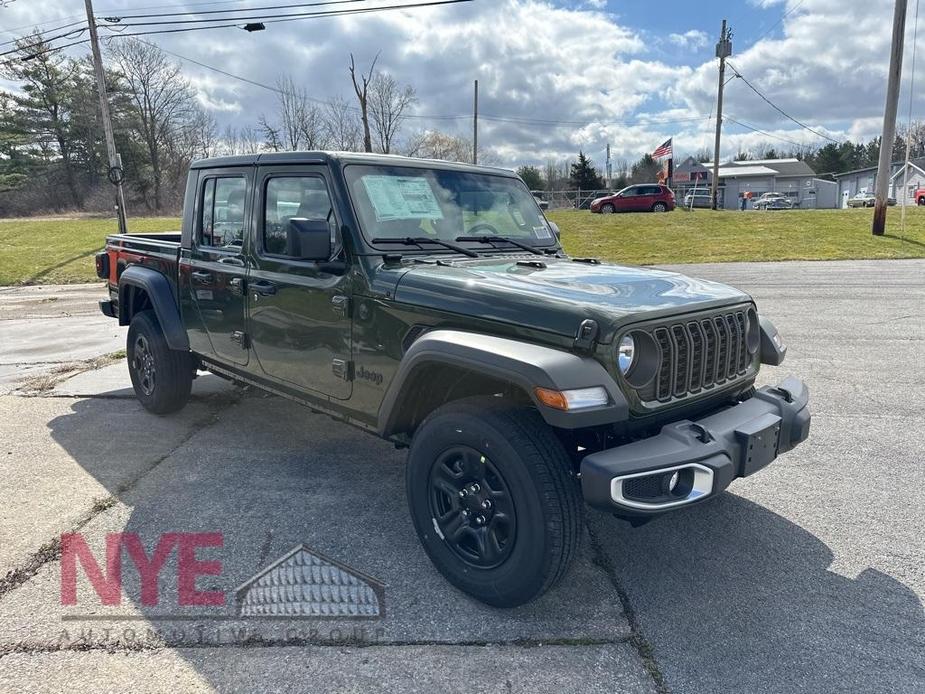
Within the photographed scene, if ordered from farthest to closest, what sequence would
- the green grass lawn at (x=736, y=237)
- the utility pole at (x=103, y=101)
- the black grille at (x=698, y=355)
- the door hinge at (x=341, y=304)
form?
the green grass lawn at (x=736, y=237) → the utility pole at (x=103, y=101) → the door hinge at (x=341, y=304) → the black grille at (x=698, y=355)

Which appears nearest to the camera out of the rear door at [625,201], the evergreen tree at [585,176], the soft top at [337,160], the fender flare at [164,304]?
the soft top at [337,160]

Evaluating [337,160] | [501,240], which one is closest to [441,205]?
[501,240]

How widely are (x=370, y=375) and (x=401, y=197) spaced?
41.5 inches

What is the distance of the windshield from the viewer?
3512 mm

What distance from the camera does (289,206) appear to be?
150 inches

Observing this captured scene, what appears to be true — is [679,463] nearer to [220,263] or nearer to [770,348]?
[770,348]

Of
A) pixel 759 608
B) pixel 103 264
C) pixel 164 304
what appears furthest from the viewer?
pixel 103 264

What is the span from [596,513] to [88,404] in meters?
4.63

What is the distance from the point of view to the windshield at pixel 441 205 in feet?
11.5

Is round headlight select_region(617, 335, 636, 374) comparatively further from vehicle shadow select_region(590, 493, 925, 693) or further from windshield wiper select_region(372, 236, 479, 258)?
windshield wiper select_region(372, 236, 479, 258)

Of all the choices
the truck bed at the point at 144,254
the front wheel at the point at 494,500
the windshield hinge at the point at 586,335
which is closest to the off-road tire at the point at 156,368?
the truck bed at the point at 144,254

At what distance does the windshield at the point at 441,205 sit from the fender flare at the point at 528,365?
0.87 meters

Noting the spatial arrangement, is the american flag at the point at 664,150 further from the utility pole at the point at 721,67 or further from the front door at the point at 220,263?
the front door at the point at 220,263

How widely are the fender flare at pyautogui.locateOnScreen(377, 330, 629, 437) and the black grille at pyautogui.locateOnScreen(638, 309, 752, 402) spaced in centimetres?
29
